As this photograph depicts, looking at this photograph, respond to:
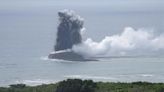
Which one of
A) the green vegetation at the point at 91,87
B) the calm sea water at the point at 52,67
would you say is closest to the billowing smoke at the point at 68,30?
the calm sea water at the point at 52,67

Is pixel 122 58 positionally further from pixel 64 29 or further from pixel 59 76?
pixel 59 76

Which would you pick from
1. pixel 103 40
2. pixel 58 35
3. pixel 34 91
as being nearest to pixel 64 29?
pixel 58 35

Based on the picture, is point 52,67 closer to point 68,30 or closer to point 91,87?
point 68,30

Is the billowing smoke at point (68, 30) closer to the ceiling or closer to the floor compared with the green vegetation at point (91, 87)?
closer to the ceiling

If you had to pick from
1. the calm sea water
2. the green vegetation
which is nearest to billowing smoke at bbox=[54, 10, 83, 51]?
the calm sea water

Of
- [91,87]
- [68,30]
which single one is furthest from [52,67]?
[91,87]

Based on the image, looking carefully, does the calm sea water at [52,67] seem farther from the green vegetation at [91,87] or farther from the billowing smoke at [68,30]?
the green vegetation at [91,87]

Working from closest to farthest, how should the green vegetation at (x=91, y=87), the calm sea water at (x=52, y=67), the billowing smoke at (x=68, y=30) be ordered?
the green vegetation at (x=91, y=87)
the calm sea water at (x=52, y=67)
the billowing smoke at (x=68, y=30)

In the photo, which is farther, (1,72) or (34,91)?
(1,72)

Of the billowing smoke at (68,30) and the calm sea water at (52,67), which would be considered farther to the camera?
the billowing smoke at (68,30)
